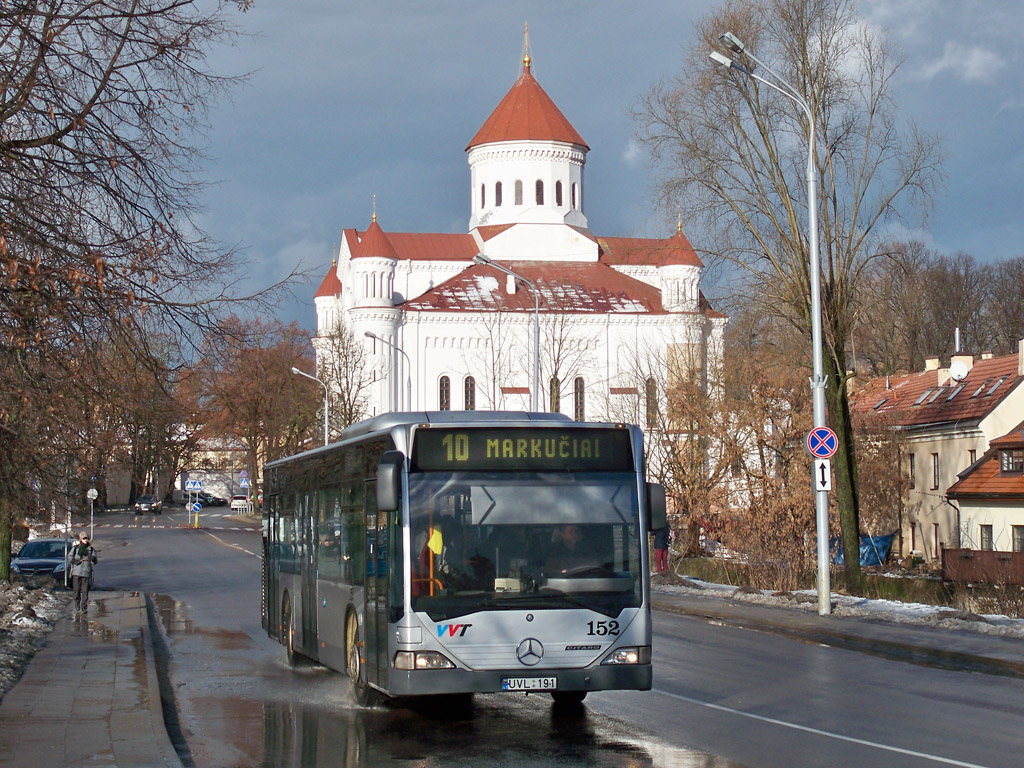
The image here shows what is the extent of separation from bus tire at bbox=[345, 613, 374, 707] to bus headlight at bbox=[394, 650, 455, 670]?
1.46 meters

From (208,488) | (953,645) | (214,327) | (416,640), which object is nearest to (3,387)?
(214,327)

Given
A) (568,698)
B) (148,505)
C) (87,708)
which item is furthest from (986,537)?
(148,505)

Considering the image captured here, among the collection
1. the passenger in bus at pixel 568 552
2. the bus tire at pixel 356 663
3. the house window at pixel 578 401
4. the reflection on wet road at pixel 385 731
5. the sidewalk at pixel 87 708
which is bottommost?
the reflection on wet road at pixel 385 731

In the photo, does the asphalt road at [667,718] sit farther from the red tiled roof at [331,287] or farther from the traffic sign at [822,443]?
the red tiled roof at [331,287]

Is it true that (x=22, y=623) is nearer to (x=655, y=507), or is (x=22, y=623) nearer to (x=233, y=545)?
(x=655, y=507)

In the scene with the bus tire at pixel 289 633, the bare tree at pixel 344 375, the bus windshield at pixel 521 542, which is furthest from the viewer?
the bare tree at pixel 344 375

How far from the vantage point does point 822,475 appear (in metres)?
22.6

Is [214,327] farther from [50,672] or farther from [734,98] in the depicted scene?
[734,98]

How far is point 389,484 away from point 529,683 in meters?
1.98

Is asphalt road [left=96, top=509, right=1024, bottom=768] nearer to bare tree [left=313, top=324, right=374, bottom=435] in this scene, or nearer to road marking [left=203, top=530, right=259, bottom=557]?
road marking [left=203, top=530, right=259, bottom=557]

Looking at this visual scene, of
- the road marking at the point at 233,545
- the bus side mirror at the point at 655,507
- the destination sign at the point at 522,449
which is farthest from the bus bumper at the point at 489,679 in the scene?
the road marking at the point at 233,545

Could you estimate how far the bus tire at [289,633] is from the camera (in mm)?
16156

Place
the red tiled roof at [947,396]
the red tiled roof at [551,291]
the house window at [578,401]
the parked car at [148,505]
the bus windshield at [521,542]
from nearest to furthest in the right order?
the bus windshield at [521,542] < the red tiled roof at [947,396] < the house window at [578,401] < the red tiled roof at [551,291] < the parked car at [148,505]

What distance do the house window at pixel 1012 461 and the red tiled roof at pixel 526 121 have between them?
51133mm
